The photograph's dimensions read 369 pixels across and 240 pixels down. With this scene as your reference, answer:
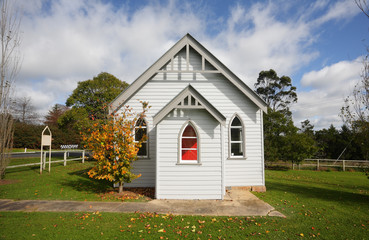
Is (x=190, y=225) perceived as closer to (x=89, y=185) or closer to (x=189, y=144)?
(x=189, y=144)

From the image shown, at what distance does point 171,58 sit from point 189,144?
5.05 meters

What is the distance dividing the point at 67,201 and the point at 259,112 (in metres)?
10.4

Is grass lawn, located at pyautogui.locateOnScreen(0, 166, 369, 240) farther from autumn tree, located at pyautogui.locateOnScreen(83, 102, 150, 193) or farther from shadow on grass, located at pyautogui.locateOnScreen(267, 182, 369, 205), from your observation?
autumn tree, located at pyautogui.locateOnScreen(83, 102, 150, 193)

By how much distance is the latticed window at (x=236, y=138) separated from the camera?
35.9 ft

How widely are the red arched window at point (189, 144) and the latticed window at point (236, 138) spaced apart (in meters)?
3.08

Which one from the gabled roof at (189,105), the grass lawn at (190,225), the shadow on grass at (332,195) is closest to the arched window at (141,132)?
the gabled roof at (189,105)

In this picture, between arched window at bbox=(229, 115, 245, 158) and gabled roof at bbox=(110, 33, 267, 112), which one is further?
arched window at bbox=(229, 115, 245, 158)

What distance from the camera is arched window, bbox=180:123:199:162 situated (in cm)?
880

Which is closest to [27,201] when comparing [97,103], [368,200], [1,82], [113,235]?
[113,235]

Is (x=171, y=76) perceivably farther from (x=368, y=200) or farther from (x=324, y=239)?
(x=368, y=200)

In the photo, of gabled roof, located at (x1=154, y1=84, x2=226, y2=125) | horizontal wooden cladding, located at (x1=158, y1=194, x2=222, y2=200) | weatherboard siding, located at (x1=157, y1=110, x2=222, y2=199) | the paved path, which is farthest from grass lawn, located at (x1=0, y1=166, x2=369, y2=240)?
gabled roof, located at (x1=154, y1=84, x2=226, y2=125)

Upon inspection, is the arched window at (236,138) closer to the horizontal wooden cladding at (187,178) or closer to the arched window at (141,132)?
the horizontal wooden cladding at (187,178)

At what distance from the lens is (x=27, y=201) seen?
7809mm

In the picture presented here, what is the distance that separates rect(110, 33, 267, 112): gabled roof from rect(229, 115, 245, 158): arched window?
1521 mm
